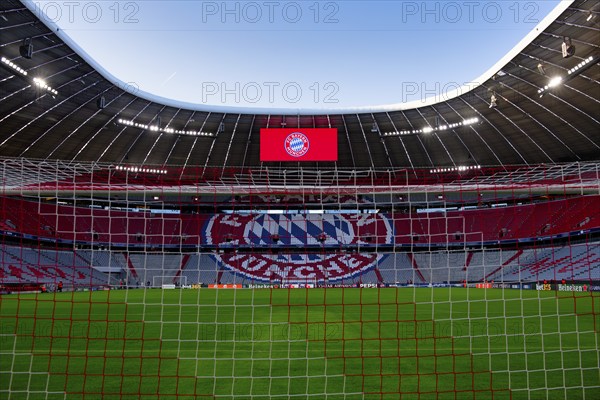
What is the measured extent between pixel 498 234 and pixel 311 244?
15563 mm

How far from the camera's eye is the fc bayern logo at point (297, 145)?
29578 millimetres

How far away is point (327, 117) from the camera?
33.1 metres

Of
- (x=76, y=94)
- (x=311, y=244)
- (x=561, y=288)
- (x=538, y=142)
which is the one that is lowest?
(x=561, y=288)

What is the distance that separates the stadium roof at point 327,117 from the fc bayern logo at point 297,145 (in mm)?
3202

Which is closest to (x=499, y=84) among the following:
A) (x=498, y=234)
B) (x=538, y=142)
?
(x=538, y=142)

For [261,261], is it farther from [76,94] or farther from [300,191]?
[300,191]

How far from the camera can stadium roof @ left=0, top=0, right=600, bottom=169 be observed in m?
21.8

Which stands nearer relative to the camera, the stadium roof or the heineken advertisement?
the stadium roof

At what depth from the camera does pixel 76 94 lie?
26.2m

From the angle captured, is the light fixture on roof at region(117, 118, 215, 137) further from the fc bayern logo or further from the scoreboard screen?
the fc bayern logo

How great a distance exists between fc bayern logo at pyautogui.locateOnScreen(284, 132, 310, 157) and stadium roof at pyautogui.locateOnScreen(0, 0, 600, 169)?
3202mm

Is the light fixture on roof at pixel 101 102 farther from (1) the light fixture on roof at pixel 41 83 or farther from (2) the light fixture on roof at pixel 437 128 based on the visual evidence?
(2) the light fixture on roof at pixel 437 128

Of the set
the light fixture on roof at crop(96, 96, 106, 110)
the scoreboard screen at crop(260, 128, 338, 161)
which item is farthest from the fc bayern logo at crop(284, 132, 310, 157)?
the light fixture on roof at crop(96, 96, 106, 110)

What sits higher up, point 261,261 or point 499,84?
point 499,84
